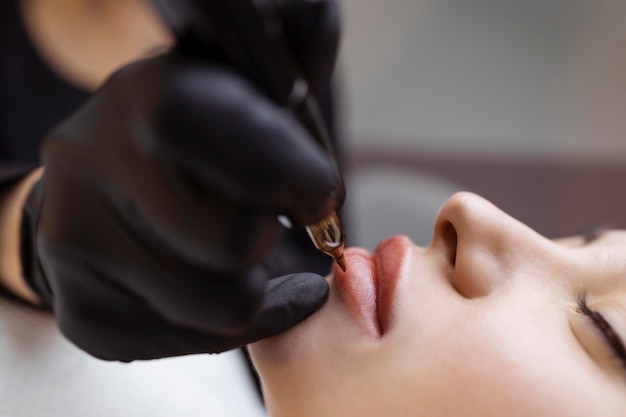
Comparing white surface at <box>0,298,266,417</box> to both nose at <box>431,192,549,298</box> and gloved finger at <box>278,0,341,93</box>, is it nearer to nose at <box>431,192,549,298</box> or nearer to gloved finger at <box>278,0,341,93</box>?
nose at <box>431,192,549,298</box>

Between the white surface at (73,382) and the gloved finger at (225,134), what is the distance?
45 cm

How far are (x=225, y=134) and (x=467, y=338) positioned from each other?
11.2 inches

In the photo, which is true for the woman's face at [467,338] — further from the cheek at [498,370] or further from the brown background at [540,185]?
the brown background at [540,185]

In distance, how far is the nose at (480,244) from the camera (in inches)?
22.3

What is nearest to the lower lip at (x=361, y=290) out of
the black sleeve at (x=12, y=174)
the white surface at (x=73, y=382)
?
the white surface at (x=73, y=382)

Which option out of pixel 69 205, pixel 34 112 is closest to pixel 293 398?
pixel 69 205

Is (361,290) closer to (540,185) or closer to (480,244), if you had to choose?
(480,244)

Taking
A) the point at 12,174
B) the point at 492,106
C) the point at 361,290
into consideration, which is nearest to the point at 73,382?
the point at 12,174

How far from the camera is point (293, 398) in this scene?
21.7 inches

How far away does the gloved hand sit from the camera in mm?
375

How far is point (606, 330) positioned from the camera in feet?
1.81

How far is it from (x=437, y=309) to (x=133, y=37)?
91 centimetres

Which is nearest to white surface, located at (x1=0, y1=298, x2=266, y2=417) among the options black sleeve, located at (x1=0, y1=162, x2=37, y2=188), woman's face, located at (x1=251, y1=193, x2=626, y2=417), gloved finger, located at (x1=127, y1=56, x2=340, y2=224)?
black sleeve, located at (x1=0, y1=162, x2=37, y2=188)

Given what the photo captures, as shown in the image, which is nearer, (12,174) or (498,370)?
(498,370)
